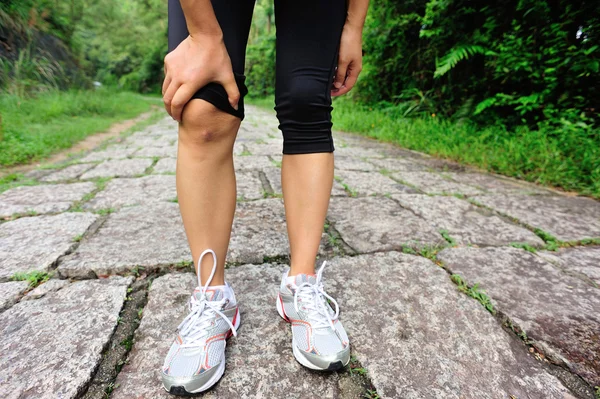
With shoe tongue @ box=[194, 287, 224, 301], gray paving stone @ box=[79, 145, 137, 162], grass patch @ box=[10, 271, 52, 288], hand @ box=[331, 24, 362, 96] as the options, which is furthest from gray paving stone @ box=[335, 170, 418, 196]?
gray paving stone @ box=[79, 145, 137, 162]

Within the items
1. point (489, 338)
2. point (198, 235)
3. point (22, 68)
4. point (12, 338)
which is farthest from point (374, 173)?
point (22, 68)

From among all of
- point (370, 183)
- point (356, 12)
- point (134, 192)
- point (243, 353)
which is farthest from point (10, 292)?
point (370, 183)

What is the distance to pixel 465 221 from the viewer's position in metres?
1.58

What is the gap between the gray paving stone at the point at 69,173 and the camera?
87.2 inches

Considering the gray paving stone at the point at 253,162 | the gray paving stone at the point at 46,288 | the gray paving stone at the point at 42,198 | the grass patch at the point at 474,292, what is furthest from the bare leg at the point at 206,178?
the gray paving stone at the point at 253,162

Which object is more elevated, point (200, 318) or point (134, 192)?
point (200, 318)

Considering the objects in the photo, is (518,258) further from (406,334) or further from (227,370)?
(227,370)

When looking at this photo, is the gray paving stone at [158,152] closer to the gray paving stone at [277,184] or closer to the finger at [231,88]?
the gray paving stone at [277,184]

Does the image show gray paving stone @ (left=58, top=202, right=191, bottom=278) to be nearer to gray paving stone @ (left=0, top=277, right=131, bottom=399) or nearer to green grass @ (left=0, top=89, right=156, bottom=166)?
gray paving stone @ (left=0, top=277, right=131, bottom=399)

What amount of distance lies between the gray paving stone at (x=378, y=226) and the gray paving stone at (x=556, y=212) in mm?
529

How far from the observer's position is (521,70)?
3061mm

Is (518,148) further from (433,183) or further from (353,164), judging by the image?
(353,164)

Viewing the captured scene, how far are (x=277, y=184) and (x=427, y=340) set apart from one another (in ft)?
4.80

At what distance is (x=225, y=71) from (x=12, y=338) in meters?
0.82
